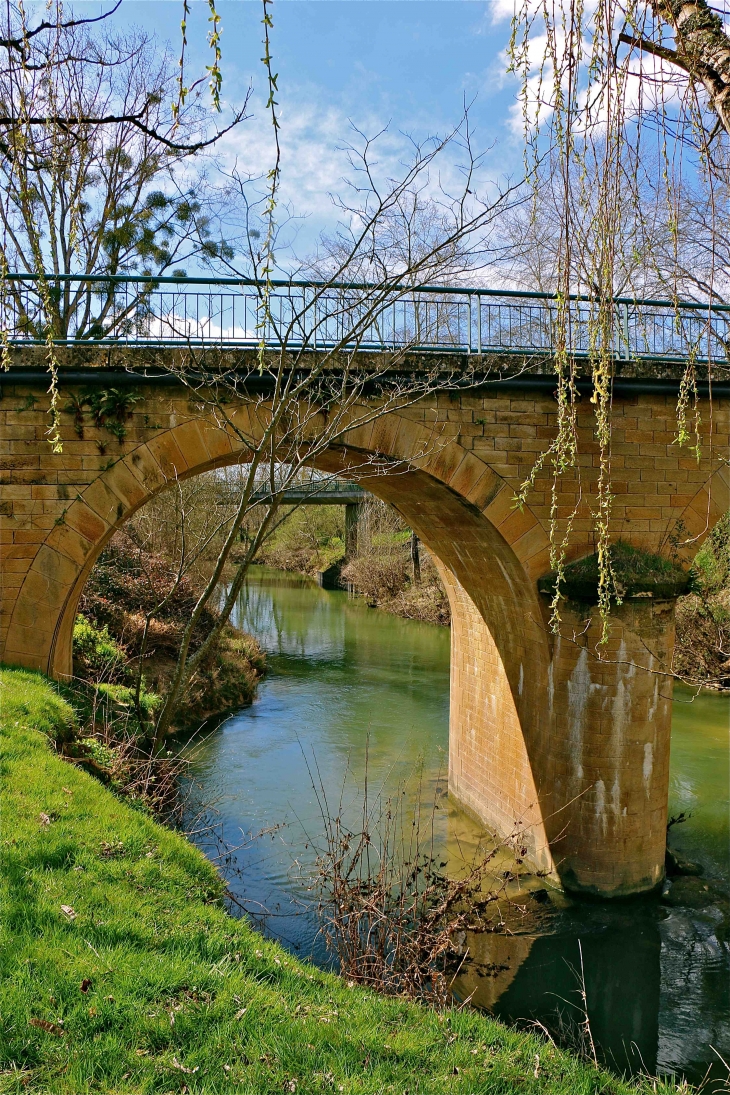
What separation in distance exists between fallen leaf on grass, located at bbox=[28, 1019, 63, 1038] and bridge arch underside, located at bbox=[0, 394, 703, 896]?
4421mm

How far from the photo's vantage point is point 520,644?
28.6 feet

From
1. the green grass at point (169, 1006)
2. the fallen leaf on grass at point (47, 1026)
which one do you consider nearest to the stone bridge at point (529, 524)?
the green grass at point (169, 1006)

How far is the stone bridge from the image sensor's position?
22.2ft

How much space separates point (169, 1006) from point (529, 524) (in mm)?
5581

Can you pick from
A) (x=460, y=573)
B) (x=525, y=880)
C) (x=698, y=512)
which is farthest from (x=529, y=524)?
(x=525, y=880)

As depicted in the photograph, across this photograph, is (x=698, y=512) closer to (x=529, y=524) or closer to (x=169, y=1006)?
(x=529, y=524)

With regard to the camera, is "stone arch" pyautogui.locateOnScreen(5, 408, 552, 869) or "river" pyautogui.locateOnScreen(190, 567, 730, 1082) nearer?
"river" pyautogui.locateOnScreen(190, 567, 730, 1082)

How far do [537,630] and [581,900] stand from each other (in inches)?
112

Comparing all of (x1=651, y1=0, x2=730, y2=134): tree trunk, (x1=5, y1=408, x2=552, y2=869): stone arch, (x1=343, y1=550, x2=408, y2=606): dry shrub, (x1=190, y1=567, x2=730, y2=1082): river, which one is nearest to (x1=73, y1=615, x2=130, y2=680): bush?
(x1=190, y1=567, x2=730, y2=1082): river

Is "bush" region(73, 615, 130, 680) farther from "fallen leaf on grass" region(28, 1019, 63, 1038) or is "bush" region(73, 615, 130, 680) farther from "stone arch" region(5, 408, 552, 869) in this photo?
"fallen leaf on grass" region(28, 1019, 63, 1038)

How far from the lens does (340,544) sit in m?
41.4

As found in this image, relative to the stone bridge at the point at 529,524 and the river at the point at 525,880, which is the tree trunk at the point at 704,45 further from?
the river at the point at 525,880

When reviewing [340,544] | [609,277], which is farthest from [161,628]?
[340,544]

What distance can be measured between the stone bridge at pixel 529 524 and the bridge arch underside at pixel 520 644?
2 cm
